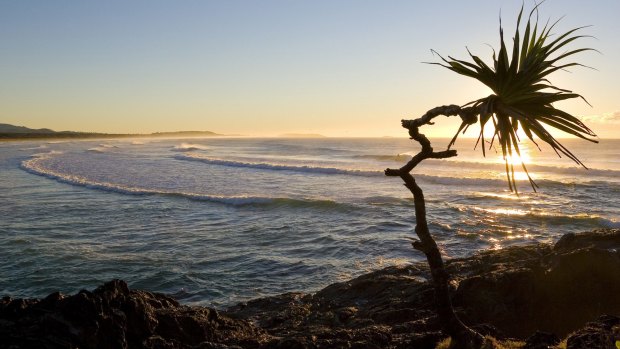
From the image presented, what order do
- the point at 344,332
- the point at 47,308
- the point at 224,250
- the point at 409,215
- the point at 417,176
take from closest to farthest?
the point at 47,308 → the point at 344,332 → the point at 224,250 → the point at 409,215 → the point at 417,176

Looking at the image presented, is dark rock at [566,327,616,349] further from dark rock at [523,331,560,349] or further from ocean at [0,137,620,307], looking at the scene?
ocean at [0,137,620,307]

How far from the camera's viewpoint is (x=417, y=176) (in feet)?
131

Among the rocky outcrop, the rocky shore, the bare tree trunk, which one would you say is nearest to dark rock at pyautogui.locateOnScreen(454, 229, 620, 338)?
the rocky shore

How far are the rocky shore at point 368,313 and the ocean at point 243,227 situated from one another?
240 centimetres

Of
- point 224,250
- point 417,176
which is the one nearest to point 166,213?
point 224,250

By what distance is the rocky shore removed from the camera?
6254mm

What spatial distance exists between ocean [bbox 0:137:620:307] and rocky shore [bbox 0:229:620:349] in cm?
240

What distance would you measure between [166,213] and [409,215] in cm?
1032

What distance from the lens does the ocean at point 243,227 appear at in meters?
13.0

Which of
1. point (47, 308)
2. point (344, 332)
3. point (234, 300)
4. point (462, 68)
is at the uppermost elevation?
point (462, 68)

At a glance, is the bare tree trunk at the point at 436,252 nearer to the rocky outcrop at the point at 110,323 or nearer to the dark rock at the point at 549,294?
Answer: the dark rock at the point at 549,294

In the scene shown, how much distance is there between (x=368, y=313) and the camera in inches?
368

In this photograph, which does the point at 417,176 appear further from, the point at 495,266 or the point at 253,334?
the point at 253,334

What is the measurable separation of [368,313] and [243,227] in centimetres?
1065
